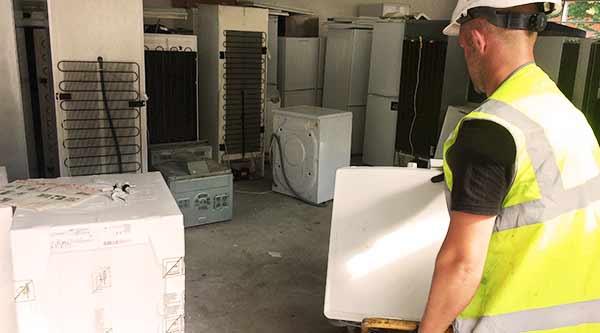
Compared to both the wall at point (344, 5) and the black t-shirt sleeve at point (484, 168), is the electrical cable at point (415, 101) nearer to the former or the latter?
the wall at point (344, 5)

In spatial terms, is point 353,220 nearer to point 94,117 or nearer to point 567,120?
point 567,120

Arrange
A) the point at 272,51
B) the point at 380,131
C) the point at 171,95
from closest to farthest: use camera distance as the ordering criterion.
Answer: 1. the point at 171,95
2. the point at 380,131
3. the point at 272,51

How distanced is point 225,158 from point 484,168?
3.72 meters

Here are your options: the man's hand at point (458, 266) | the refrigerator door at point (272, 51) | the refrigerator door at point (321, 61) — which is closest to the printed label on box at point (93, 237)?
the man's hand at point (458, 266)

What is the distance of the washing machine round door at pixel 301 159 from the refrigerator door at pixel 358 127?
1550mm

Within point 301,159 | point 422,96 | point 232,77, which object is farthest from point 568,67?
point 232,77

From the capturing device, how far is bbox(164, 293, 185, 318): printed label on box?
1.63m

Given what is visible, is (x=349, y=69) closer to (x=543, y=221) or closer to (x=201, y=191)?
(x=201, y=191)

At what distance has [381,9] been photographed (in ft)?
20.7

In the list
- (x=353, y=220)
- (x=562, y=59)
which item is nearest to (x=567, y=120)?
(x=353, y=220)

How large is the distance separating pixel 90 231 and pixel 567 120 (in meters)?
1.31

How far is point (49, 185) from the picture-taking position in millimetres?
1825

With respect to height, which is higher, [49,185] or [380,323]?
[49,185]

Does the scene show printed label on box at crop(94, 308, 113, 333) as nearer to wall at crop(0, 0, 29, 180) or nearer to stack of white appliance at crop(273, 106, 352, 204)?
wall at crop(0, 0, 29, 180)
